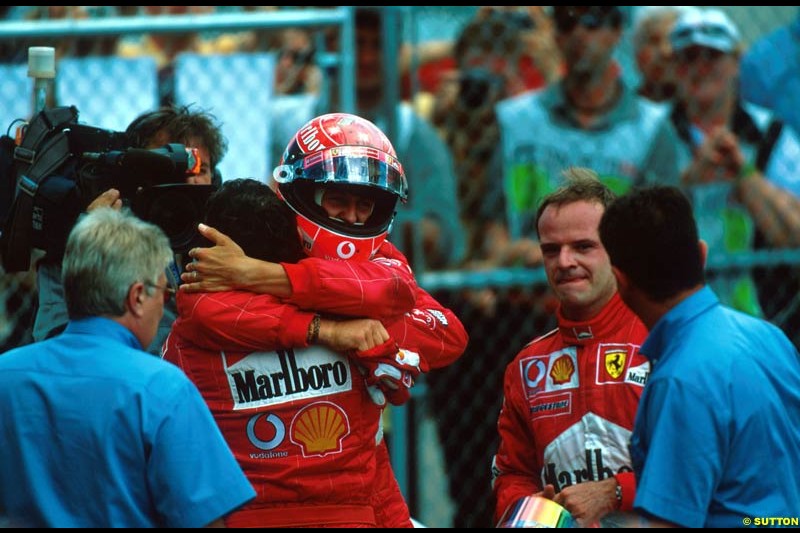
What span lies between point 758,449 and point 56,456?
5.23 feet

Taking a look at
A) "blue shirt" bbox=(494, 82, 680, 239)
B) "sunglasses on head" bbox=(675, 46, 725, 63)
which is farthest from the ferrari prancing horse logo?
"sunglasses on head" bbox=(675, 46, 725, 63)

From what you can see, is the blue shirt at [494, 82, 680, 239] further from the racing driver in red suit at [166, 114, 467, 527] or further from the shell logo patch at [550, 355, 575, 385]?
the racing driver in red suit at [166, 114, 467, 527]

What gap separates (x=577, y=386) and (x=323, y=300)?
33.8 inches

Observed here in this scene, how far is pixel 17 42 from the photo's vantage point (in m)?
5.24

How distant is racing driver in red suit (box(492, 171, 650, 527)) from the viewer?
360cm

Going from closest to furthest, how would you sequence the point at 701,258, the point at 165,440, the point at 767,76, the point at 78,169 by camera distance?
the point at 165,440, the point at 701,258, the point at 78,169, the point at 767,76

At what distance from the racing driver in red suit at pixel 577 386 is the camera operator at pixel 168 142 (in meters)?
1.06

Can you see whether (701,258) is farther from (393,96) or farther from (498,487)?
(393,96)

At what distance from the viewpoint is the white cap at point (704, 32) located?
6328 millimetres

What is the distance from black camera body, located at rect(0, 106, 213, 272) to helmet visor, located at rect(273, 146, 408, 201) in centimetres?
30

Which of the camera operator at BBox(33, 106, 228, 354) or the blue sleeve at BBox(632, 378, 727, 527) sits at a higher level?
the camera operator at BBox(33, 106, 228, 354)

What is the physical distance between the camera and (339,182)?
11.3 feet

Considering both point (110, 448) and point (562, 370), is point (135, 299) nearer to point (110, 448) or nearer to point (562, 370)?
point (110, 448)

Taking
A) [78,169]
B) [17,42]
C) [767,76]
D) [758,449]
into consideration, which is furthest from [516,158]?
[758,449]
